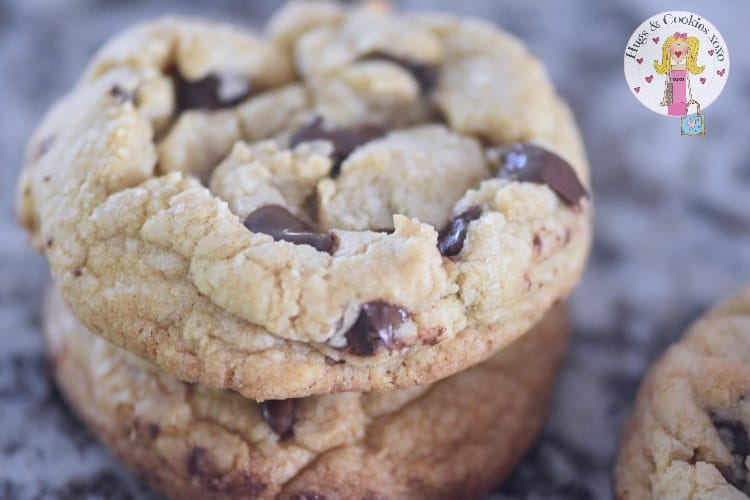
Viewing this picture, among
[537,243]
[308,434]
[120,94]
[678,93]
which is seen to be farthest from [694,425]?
[120,94]

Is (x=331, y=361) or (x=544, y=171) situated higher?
(x=544, y=171)

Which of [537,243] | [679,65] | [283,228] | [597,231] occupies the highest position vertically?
[679,65]

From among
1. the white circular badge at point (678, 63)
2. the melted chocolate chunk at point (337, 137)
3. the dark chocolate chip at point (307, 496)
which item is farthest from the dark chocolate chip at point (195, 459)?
the white circular badge at point (678, 63)

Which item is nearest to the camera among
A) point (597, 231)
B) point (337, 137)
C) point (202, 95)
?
point (337, 137)

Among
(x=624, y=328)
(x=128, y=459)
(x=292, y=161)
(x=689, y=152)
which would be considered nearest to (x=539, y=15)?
(x=689, y=152)

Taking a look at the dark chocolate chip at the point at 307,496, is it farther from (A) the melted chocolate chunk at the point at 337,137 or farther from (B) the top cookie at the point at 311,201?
(A) the melted chocolate chunk at the point at 337,137

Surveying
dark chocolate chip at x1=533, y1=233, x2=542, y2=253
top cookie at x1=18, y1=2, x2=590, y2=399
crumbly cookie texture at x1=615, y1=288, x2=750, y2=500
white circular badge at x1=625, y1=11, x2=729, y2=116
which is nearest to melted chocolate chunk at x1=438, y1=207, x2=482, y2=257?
top cookie at x1=18, y1=2, x2=590, y2=399

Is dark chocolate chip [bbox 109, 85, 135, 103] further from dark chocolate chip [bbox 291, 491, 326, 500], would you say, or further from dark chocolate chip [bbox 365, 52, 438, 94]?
dark chocolate chip [bbox 291, 491, 326, 500]

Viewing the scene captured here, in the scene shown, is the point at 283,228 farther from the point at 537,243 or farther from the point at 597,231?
the point at 597,231
